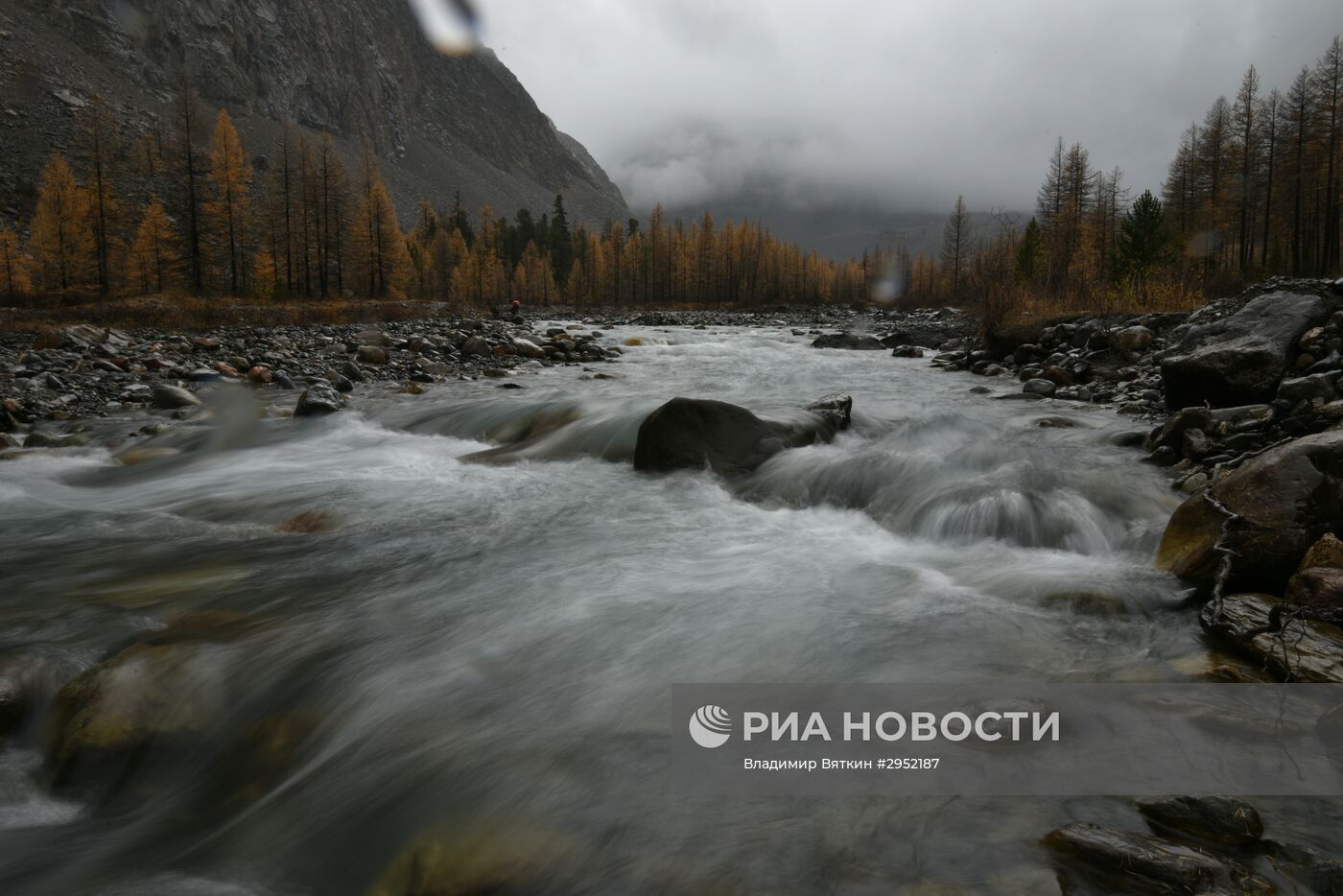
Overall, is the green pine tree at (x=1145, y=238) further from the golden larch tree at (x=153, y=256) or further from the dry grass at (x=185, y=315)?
the golden larch tree at (x=153, y=256)

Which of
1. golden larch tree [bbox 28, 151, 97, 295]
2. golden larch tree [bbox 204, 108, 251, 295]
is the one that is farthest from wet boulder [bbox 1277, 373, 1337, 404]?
golden larch tree [bbox 28, 151, 97, 295]

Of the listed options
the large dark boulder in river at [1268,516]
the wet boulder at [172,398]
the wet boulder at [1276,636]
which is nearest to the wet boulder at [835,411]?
the large dark boulder in river at [1268,516]

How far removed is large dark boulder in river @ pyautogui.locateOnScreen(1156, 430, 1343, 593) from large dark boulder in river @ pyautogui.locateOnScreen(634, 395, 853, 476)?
4422 millimetres

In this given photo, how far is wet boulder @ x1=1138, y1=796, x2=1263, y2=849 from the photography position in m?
2.42

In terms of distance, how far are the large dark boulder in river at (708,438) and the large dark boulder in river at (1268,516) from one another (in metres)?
4.42

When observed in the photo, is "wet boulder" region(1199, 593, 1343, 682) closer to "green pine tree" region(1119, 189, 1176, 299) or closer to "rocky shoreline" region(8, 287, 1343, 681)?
"rocky shoreline" region(8, 287, 1343, 681)

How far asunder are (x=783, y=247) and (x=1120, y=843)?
115822 millimetres

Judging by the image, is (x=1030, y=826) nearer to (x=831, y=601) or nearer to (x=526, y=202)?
(x=831, y=601)

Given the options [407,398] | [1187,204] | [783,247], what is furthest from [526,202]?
[407,398]

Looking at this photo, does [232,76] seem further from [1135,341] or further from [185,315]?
[1135,341]

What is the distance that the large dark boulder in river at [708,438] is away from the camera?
27.4ft

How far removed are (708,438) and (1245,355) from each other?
689cm

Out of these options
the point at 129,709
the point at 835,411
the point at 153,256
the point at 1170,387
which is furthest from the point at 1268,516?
the point at 153,256

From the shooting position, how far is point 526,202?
7146 inches
